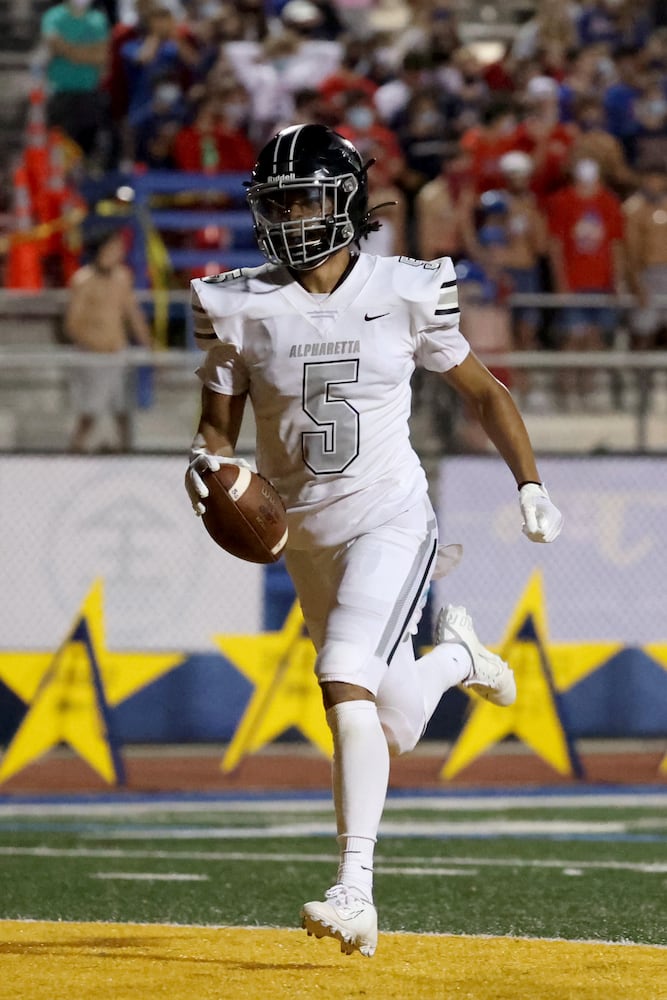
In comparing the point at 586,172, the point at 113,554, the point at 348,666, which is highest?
the point at 586,172

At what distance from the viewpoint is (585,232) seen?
12875mm

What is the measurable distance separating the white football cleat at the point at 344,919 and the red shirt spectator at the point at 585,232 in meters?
8.75

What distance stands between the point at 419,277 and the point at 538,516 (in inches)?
29.8

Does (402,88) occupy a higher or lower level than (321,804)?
higher

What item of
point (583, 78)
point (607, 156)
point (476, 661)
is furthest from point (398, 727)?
point (583, 78)

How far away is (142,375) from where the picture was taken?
33.3 ft

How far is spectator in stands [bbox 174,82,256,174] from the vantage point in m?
13.5

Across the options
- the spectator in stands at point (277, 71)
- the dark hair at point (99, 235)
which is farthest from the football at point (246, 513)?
the spectator in stands at point (277, 71)

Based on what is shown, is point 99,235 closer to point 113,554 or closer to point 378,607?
point 113,554

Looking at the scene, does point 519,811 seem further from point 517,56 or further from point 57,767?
point 517,56

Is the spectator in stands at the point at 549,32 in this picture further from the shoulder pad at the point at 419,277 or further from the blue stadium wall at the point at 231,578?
the shoulder pad at the point at 419,277

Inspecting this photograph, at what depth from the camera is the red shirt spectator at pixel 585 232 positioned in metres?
12.8

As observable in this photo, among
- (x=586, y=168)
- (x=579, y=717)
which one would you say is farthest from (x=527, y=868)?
(x=586, y=168)

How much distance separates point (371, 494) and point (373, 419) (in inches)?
8.3
